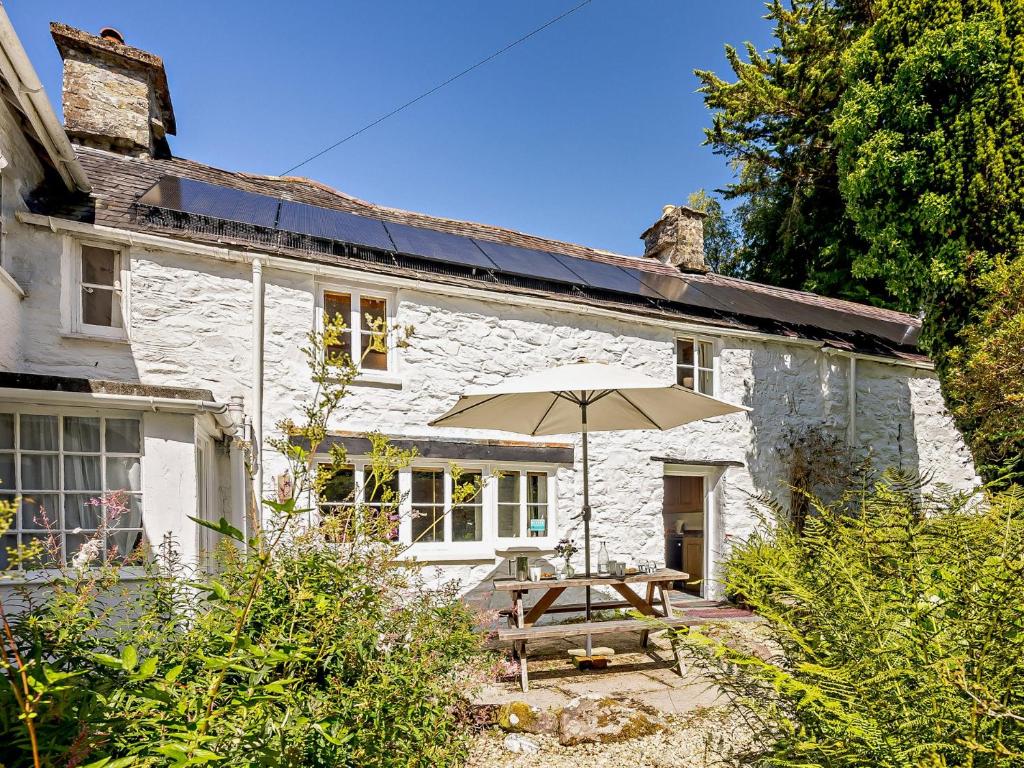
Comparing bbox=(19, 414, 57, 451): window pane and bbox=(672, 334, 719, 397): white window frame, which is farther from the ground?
bbox=(672, 334, 719, 397): white window frame

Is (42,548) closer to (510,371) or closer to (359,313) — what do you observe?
(359,313)

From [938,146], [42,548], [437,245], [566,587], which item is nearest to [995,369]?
[938,146]

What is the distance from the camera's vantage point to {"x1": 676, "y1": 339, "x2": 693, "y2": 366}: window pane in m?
9.56

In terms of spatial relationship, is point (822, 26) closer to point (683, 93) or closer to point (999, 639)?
point (683, 93)

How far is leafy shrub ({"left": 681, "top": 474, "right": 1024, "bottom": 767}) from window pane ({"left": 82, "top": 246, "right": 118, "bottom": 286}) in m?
7.37

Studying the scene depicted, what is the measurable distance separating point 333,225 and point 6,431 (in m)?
4.89

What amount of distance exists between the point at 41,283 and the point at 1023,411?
36.2ft

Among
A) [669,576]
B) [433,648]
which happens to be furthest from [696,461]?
[433,648]

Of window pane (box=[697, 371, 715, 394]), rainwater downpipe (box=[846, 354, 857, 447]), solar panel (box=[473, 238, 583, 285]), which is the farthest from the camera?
rainwater downpipe (box=[846, 354, 857, 447])

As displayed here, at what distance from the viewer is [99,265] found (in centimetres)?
645

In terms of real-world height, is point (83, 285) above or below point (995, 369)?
above

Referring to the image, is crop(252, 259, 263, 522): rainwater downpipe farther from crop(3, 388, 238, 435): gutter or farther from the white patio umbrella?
the white patio umbrella

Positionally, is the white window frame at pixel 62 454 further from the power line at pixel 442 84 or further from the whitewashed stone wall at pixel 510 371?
the power line at pixel 442 84

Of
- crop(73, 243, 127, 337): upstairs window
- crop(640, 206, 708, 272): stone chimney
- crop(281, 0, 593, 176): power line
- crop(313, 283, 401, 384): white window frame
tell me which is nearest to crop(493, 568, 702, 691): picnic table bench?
crop(313, 283, 401, 384): white window frame
